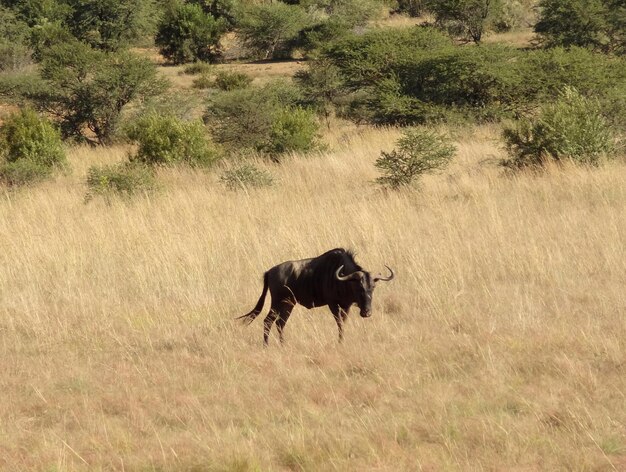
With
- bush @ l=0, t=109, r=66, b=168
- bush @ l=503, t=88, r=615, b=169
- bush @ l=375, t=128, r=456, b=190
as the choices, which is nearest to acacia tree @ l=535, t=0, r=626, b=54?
bush @ l=503, t=88, r=615, b=169

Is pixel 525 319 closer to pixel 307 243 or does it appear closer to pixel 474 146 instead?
pixel 307 243

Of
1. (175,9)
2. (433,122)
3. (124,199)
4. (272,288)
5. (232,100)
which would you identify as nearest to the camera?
(272,288)

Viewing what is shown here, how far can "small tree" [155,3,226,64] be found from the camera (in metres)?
44.8

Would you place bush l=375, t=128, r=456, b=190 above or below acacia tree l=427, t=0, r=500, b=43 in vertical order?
above

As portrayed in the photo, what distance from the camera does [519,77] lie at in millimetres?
21594

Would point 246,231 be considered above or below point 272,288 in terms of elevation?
below

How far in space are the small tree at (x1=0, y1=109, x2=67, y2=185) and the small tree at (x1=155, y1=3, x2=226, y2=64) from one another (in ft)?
85.7

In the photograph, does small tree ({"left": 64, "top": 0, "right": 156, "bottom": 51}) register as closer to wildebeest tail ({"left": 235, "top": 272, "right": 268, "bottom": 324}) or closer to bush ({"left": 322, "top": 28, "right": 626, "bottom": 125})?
bush ({"left": 322, "top": 28, "right": 626, "bottom": 125})

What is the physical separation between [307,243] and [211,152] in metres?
7.75

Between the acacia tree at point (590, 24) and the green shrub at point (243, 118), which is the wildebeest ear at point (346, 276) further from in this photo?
the acacia tree at point (590, 24)

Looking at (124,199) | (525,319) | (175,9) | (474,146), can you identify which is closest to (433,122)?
(474,146)

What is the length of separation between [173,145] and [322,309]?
396 inches

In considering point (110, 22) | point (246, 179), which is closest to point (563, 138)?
point (246, 179)

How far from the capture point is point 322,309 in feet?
23.9
